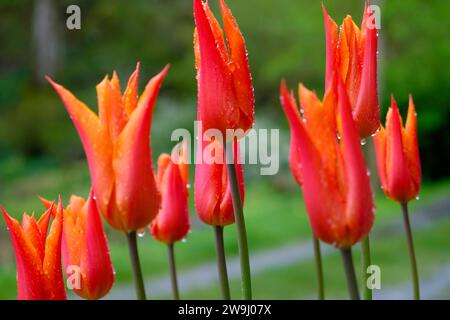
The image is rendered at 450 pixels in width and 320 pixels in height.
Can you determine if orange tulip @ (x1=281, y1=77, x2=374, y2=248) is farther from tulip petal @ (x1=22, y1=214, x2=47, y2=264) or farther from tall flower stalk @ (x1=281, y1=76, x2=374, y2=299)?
tulip petal @ (x1=22, y1=214, x2=47, y2=264)

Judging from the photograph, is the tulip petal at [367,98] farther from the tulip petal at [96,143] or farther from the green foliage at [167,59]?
the green foliage at [167,59]

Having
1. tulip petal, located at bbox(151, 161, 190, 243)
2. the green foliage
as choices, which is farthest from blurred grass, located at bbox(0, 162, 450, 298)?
tulip petal, located at bbox(151, 161, 190, 243)

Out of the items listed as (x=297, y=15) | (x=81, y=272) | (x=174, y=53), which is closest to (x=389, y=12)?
(x=297, y=15)

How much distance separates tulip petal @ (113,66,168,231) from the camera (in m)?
0.30

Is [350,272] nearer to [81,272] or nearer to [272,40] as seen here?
[81,272]

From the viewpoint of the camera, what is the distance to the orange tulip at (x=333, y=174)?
0.27 meters

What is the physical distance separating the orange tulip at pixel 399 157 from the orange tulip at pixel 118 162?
A: 174 millimetres

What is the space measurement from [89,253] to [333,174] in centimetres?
13

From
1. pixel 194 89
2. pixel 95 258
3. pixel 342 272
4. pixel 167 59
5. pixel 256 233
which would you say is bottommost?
pixel 342 272

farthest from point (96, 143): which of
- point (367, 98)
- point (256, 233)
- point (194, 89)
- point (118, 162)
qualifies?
point (194, 89)

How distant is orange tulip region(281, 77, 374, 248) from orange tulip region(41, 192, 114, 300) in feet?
0.37

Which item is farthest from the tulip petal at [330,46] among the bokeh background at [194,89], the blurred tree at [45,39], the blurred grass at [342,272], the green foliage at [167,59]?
the blurred tree at [45,39]

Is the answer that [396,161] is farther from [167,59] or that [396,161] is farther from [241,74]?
[167,59]

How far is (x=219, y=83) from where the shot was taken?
310mm
